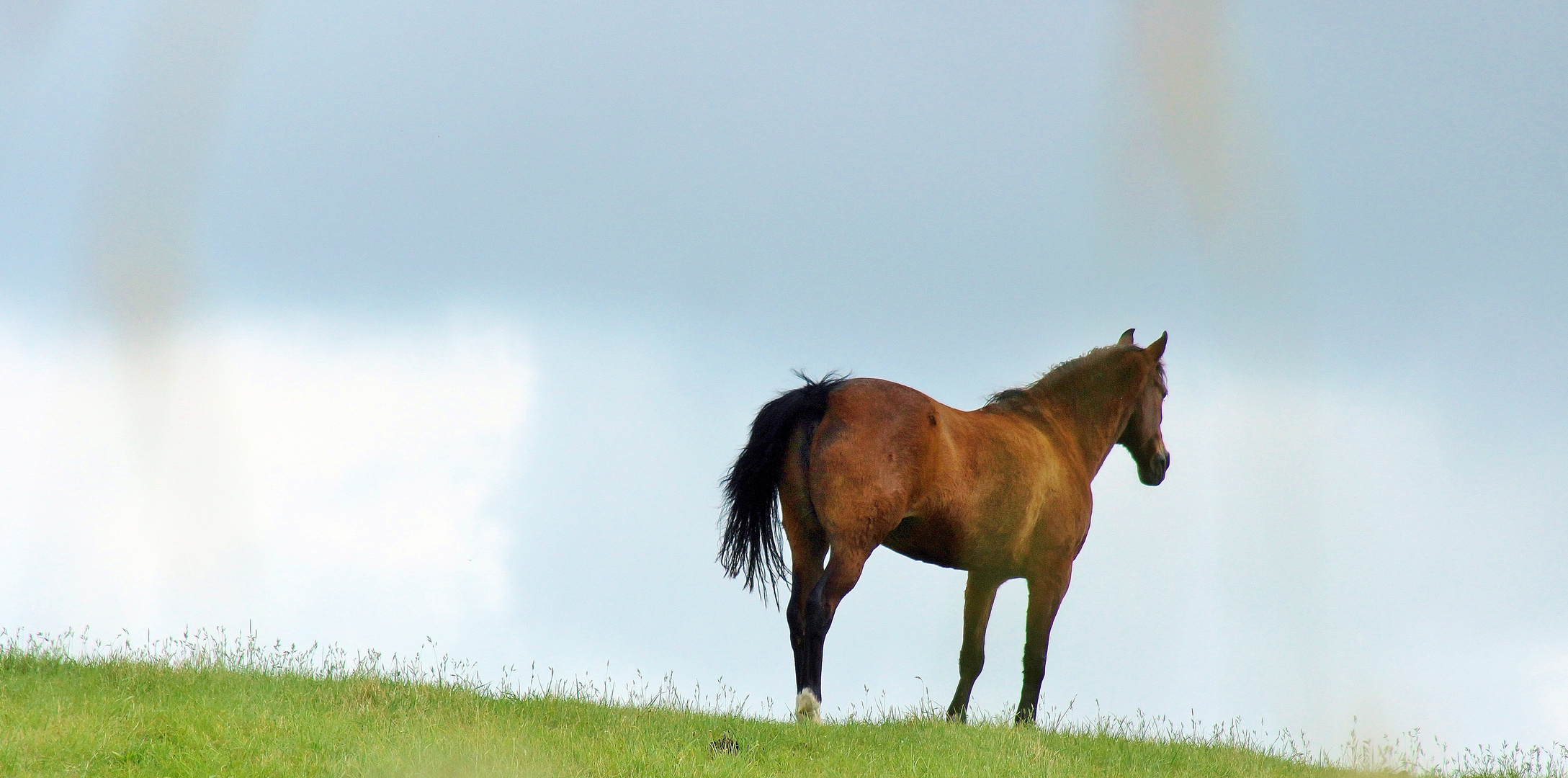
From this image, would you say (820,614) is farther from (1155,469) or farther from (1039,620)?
(1155,469)

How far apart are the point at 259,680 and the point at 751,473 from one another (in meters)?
3.53

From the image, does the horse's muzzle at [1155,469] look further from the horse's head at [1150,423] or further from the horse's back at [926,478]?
the horse's back at [926,478]

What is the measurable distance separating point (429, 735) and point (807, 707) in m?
2.56

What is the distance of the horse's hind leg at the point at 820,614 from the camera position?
809cm

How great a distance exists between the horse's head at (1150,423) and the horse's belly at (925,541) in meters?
2.80

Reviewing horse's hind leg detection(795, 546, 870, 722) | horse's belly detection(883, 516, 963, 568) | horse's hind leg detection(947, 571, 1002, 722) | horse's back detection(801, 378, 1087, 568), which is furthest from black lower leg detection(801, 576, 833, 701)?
horse's hind leg detection(947, 571, 1002, 722)

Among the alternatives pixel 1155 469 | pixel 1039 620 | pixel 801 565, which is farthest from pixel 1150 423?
pixel 801 565

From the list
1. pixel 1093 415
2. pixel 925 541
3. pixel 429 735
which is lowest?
pixel 429 735

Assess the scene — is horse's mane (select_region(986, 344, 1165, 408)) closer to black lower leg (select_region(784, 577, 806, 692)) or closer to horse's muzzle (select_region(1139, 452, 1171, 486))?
horse's muzzle (select_region(1139, 452, 1171, 486))

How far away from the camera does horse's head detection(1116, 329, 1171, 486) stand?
1086 cm

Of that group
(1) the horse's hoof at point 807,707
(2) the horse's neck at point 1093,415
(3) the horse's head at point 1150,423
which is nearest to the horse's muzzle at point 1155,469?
(3) the horse's head at point 1150,423

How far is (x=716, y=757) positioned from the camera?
21.9 feet

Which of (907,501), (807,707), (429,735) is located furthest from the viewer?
(907,501)

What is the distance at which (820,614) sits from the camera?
8.11 metres
